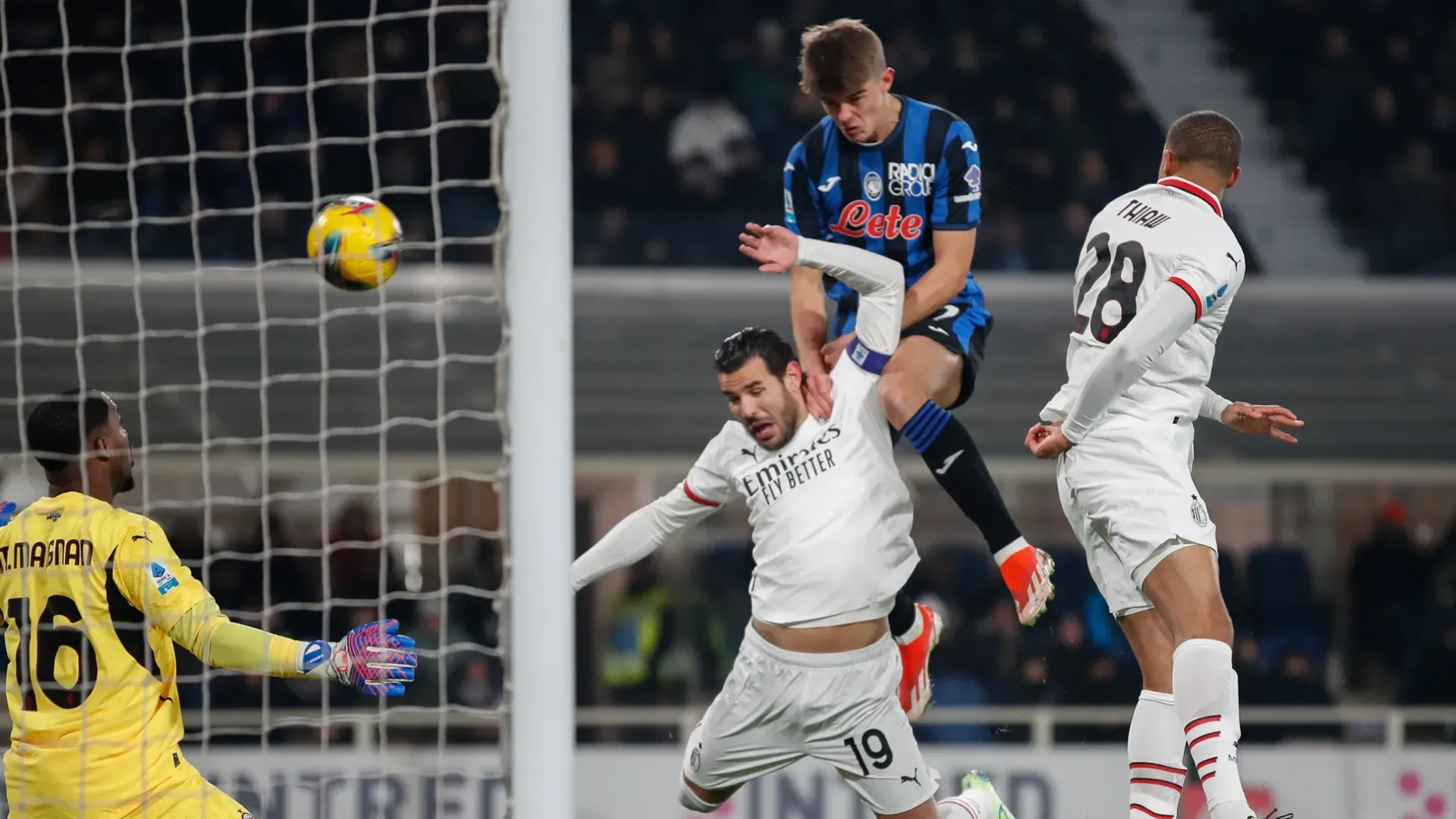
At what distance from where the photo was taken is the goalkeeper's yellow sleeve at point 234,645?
3.99 meters

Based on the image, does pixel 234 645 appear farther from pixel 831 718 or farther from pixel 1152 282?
pixel 1152 282

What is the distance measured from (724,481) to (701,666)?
5486mm

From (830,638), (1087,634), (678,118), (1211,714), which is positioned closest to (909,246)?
(830,638)

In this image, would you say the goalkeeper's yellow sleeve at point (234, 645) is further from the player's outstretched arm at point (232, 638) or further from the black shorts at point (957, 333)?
the black shorts at point (957, 333)

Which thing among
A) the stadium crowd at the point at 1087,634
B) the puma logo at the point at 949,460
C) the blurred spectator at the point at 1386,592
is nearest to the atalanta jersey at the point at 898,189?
the puma logo at the point at 949,460

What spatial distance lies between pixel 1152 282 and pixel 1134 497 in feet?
1.77

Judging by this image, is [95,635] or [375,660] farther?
[95,635]

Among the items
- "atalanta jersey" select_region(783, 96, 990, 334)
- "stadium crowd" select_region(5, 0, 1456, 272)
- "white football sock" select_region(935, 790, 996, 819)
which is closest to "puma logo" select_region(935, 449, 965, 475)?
"atalanta jersey" select_region(783, 96, 990, 334)

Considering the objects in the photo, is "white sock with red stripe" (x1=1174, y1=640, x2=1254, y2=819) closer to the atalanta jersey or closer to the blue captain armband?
the blue captain armband

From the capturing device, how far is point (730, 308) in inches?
427

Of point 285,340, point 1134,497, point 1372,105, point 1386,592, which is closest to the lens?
point 1134,497

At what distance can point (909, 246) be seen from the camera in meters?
4.73

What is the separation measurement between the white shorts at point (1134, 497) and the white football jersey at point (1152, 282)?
0.07 metres

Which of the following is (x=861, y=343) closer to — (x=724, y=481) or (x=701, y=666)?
(x=724, y=481)
